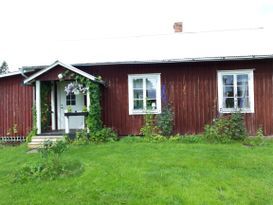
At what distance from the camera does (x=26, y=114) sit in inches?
597

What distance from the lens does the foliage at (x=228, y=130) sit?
39.5 ft

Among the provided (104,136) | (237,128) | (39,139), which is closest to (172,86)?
(237,128)

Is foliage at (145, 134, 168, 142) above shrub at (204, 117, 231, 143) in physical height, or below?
below

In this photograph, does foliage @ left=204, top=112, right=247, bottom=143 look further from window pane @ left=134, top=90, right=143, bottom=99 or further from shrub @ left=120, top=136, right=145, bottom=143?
window pane @ left=134, top=90, right=143, bottom=99

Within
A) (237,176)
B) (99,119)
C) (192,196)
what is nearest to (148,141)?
(99,119)

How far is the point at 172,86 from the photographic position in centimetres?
1370

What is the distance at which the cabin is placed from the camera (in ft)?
43.1

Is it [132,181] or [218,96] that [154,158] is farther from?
[218,96]

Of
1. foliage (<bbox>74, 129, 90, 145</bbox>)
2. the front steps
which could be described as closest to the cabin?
the front steps

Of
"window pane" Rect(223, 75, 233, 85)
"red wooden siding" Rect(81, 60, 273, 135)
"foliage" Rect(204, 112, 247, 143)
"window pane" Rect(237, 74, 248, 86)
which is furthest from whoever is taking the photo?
"window pane" Rect(223, 75, 233, 85)

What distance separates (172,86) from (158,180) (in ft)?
22.7

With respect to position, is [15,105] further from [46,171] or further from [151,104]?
[46,171]

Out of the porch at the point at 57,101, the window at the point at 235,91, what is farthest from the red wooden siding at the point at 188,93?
the porch at the point at 57,101

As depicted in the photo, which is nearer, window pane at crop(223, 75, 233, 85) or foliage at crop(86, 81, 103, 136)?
foliage at crop(86, 81, 103, 136)
